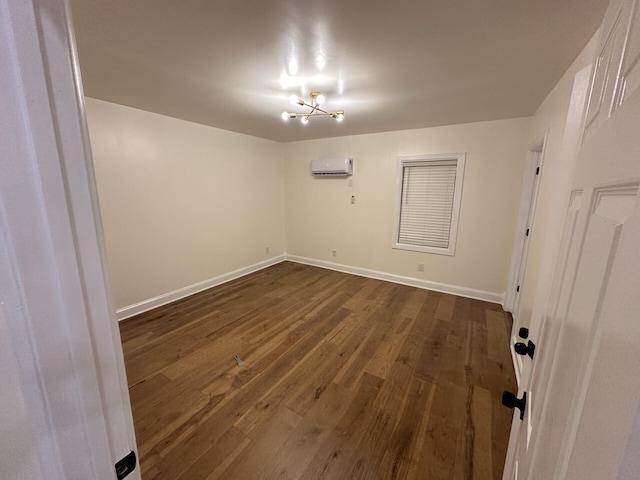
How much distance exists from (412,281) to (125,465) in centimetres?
386

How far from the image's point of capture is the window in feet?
11.3

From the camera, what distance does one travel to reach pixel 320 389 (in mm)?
1898

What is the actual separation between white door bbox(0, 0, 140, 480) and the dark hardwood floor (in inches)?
50.6

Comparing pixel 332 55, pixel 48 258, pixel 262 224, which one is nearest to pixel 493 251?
pixel 332 55

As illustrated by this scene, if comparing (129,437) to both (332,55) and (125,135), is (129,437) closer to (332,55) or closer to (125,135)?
(332,55)

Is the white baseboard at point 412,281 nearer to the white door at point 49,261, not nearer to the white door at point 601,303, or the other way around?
the white door at point 601,303

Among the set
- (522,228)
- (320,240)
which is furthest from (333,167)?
(522,228)

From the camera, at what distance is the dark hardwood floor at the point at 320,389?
1404 mm

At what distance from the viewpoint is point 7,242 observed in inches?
14.5

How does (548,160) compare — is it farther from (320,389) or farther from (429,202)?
(320,389)

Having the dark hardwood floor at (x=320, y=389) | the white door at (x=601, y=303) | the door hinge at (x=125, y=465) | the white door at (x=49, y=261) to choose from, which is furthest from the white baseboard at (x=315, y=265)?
the white door at (x=601, y=303)

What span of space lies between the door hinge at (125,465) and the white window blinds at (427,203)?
3817 millimetres

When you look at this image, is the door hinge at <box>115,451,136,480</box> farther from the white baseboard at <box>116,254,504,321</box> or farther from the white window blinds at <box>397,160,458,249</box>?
the white window blinds at <box>397,160,458,249</box>

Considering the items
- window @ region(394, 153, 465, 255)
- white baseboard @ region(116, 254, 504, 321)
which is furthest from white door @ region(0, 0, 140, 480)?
window @ region(394, 153, 465, 255)
